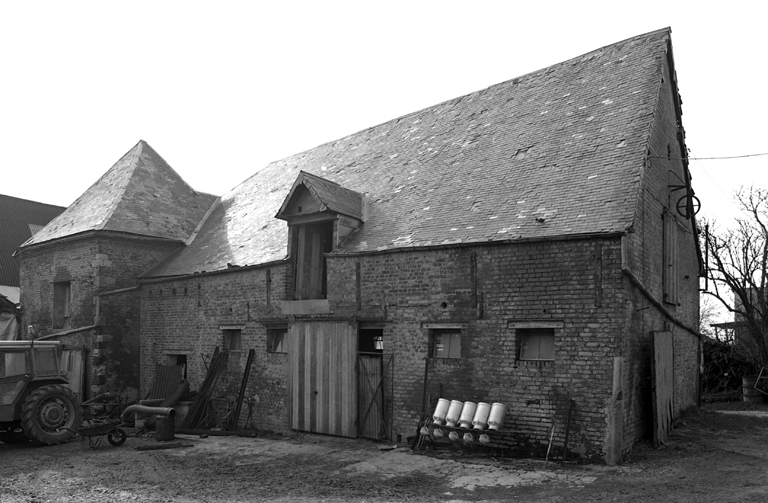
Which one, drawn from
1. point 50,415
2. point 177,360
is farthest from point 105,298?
point 50,415

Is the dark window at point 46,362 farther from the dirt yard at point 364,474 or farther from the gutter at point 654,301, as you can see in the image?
the gutter at point 654,301

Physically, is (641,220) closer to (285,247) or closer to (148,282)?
(285,247)

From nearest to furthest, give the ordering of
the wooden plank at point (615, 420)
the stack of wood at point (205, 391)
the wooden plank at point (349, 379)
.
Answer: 1. the wooden plank at point (615, 420)
2. the wooden plank at point (349, 379)
3. the stack of wood at point (205, 391)

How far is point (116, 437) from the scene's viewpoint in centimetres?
1326

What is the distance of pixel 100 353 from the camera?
1806 cm

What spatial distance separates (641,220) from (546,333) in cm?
274

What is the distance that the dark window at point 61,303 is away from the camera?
19.8 meters

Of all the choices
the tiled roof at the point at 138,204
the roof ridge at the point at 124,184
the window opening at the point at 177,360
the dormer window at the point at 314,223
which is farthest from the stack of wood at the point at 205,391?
the roof ridge at the point at 124,184

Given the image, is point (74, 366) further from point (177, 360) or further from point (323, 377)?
point (323, 377)

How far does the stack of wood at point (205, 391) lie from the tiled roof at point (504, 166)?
241 centimetres

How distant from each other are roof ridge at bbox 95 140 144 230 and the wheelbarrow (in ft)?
24.3

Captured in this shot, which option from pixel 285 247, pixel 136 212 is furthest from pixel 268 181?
pixel 285 247

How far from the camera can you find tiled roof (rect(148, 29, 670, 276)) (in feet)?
37.2

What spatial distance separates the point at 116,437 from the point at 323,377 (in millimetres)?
4466
